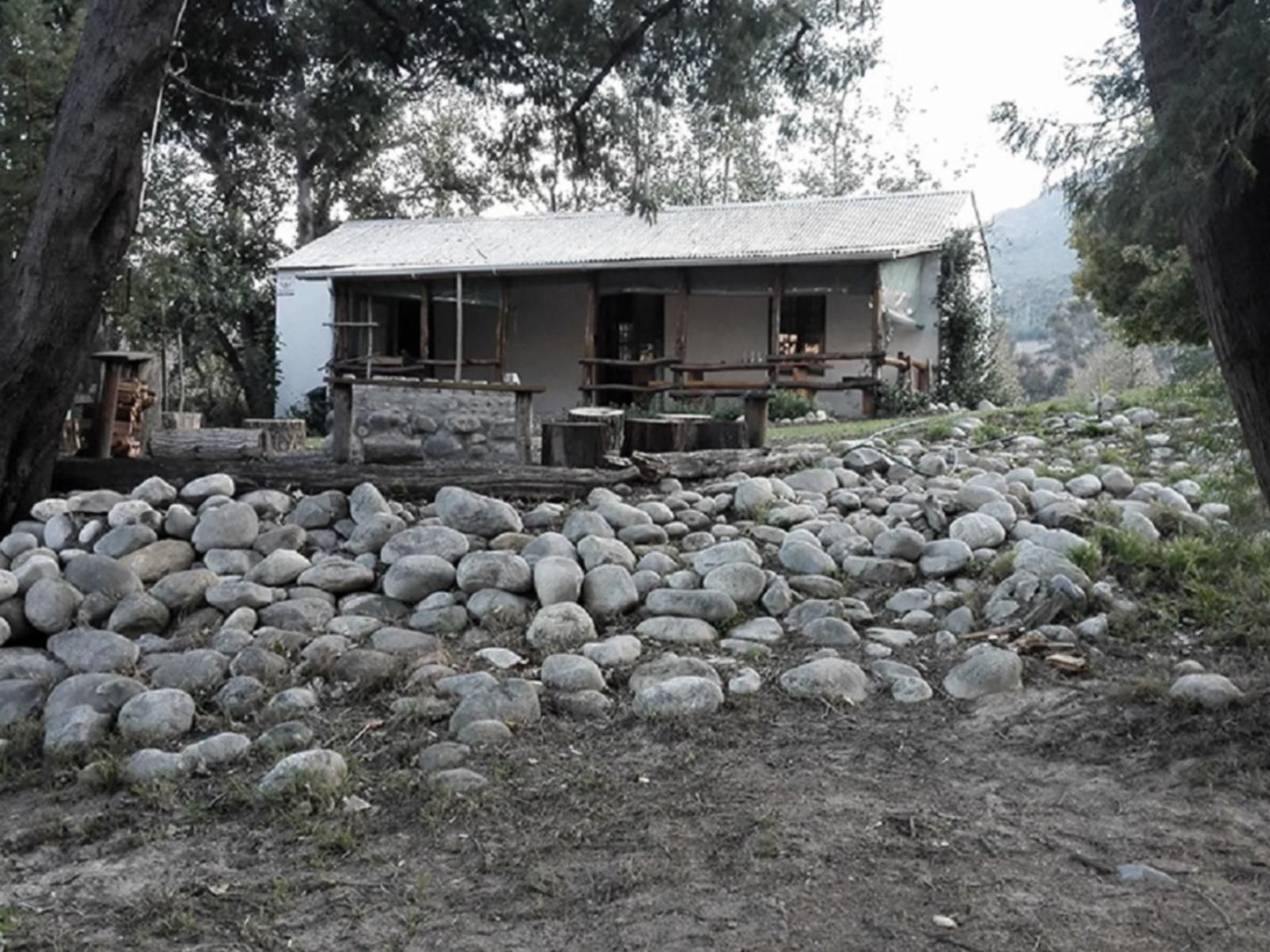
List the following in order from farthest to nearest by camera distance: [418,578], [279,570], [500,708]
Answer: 1. [279,570]
2. [418,578]
3. [500,708]

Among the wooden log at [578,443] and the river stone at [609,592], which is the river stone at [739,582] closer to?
the river stone at [609,592]

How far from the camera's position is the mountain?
587 cm

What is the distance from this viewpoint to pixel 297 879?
3.50 m

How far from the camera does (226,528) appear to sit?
692cm

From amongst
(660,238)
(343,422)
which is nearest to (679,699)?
(343,422)

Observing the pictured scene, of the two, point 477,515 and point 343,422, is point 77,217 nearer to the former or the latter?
point 343,422

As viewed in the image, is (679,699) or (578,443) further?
(578,443)

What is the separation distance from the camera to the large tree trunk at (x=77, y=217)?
7047mm

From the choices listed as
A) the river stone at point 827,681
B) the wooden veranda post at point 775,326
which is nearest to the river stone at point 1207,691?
the river stone at point 827,681

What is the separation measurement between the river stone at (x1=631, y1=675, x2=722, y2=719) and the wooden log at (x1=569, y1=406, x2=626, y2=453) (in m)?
3.58

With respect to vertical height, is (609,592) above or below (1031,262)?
below

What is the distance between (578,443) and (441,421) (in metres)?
1.07

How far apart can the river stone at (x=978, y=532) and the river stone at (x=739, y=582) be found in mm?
1229

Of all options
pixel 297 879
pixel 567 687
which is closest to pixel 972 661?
pixel 567 687
